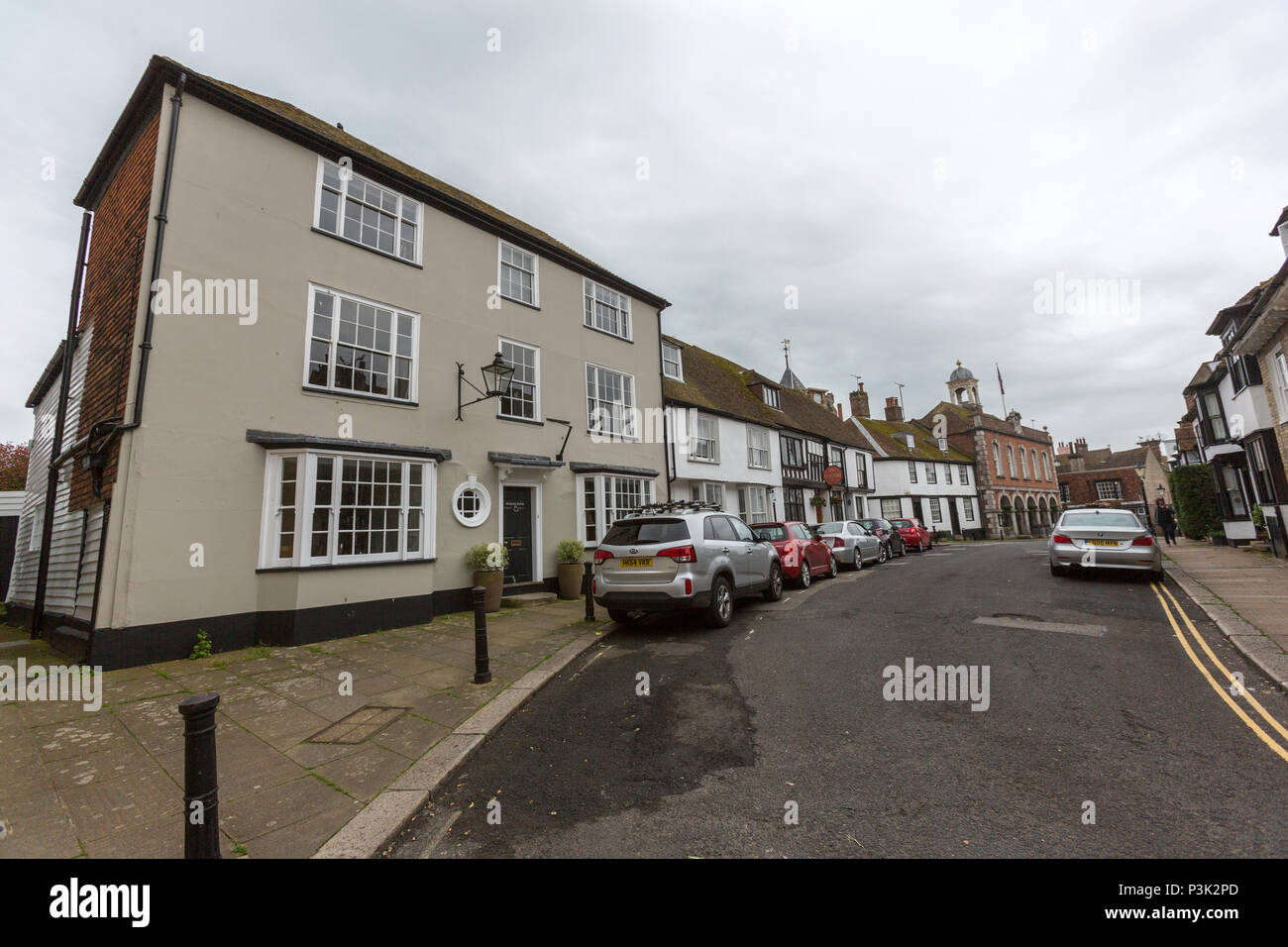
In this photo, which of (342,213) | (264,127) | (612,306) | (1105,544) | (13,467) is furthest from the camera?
(13,467)

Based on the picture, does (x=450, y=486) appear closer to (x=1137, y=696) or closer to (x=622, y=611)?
(x=622, y=611)

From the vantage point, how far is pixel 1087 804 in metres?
3.13

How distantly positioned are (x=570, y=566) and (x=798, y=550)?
547 cm

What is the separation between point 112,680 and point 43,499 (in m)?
8.67

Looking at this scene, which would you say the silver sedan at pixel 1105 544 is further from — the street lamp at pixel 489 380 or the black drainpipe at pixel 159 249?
→ the black drainpipe at pixel 159 249

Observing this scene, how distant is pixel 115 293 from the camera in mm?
8898

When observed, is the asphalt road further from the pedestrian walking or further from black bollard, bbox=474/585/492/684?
the pedestrian walking

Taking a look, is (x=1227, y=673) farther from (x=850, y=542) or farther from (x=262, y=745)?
(x=850, y=542)

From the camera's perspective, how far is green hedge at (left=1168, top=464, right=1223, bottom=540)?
2202cm

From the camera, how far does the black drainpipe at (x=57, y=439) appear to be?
9.55 m

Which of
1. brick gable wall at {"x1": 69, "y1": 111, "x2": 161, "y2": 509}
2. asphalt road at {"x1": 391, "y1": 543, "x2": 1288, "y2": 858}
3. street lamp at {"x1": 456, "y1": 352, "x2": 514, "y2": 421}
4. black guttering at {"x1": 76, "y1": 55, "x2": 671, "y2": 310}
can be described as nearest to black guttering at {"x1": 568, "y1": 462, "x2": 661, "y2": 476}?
street lamp at {"x1": 456, "y1": 352, "x2": 514, "y2": 421}

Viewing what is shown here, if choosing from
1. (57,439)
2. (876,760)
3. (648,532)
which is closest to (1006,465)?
(648,532)
